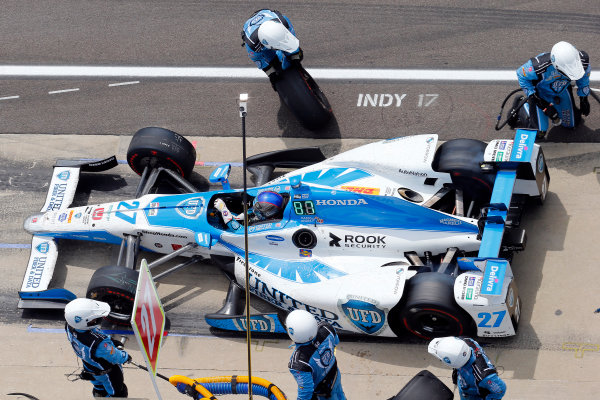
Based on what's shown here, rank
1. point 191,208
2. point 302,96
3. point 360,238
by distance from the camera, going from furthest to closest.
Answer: point 302,96, point 191,208, point 360,238

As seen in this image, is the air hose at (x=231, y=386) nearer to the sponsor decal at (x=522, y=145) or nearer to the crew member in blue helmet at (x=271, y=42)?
the sponsor decal at (x=522, y=145)

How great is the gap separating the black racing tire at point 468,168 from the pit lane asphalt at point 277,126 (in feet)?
3.66

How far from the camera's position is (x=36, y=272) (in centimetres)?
1226

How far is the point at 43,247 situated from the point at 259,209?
308 cm

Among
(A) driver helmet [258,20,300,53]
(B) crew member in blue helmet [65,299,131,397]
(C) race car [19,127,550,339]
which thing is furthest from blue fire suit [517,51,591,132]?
(B) crew member in blue helmet [65,299,131,397]

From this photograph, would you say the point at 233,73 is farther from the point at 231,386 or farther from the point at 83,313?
the point at 231,386

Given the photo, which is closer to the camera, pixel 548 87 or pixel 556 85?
pixel 556 85

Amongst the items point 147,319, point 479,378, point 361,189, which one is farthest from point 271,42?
point 479,378

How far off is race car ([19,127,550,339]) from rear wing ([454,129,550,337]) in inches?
0.6

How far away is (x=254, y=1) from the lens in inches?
670

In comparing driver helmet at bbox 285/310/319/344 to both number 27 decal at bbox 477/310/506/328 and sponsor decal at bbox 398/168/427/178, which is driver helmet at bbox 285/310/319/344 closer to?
number 27 decal at bbox 477/310/506/328

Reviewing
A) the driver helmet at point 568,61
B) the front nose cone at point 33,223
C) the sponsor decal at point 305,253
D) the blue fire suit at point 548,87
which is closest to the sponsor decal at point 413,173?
the sponsor decal at point 305,253

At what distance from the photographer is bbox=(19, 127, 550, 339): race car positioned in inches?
424

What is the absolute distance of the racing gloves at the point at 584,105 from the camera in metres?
13.3
